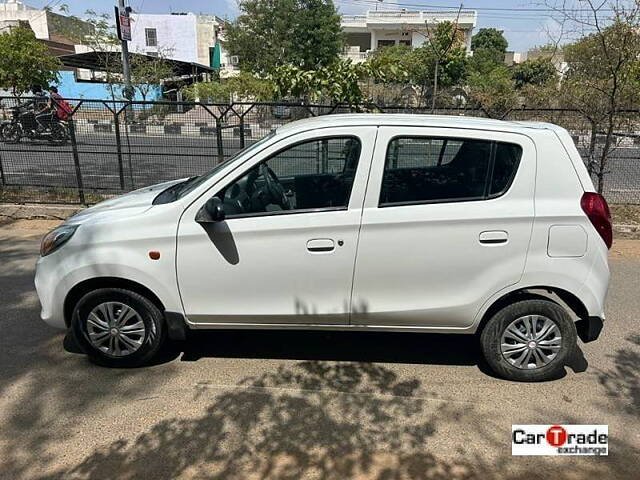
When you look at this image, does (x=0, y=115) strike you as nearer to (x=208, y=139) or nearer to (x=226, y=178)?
(x=208, y=139)

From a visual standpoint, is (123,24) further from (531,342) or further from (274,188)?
(531,342)

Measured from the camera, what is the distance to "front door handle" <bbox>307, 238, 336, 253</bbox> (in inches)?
129

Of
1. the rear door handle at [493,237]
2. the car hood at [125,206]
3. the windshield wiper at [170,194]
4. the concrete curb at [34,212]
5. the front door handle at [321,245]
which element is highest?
the windshield wiper at [170,194]

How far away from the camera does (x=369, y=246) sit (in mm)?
3281

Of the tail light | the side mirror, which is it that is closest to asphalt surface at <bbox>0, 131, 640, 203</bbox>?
the side mirror

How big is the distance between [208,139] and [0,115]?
7815mm

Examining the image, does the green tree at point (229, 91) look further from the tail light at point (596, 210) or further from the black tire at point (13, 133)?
the tail light at point (596, 210)

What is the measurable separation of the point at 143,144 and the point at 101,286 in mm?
5361

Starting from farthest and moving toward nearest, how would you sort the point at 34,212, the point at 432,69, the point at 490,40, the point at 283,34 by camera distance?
the point at 490,40 < the point at 283,34 < the point at 432,69 < the point at 34,212

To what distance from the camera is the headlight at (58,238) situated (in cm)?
351

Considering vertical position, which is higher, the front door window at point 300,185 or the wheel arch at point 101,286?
the front door window at point 300,185

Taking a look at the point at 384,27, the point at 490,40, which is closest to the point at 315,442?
the point at 384,27

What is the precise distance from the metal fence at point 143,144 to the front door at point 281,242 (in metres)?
4.58

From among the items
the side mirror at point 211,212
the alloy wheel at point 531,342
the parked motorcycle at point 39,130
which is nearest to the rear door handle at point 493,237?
the alloy wheel at point 531,342
